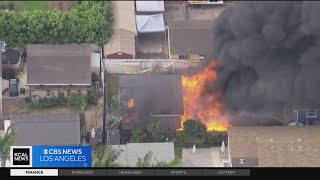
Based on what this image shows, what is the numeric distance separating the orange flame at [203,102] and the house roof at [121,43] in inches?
137

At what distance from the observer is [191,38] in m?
33.3

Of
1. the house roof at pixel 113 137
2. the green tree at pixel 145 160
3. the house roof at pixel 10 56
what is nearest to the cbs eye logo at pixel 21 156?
the green tree at pixel 145 160

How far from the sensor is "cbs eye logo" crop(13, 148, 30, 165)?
2433cm

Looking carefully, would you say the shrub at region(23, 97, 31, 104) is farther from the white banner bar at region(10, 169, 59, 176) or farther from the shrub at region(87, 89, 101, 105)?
the white banner bar at region(10, 169, 59, 176)

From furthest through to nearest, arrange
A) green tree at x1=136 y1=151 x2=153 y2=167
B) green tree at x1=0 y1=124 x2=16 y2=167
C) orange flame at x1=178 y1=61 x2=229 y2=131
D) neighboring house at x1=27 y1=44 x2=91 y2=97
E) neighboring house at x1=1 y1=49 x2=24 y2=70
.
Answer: neighboring house at x1=1 y1=49 x2=24 y2=70 < neighboring house at x1=27 y1=44 x2=91 y2=97 < orange flame at x1=178 y1=61 x2=229 y2=131 < green tree at x1=136 y1=151 x2=153 y2=167 < green tree at x1=0 y1=124 x2=16 y2=167

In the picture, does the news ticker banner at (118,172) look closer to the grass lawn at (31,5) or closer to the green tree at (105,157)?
the green tree at (105,157)

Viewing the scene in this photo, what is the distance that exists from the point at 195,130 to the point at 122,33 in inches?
277

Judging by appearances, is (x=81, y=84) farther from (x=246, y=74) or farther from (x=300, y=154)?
(x=300, y=154)

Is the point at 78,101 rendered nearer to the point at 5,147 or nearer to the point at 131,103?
the point at 131,103

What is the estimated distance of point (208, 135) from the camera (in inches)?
1136

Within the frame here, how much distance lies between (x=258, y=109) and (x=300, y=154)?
2.90 meters

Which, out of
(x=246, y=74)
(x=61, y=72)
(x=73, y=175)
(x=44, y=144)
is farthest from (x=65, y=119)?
(x=246, y=74)

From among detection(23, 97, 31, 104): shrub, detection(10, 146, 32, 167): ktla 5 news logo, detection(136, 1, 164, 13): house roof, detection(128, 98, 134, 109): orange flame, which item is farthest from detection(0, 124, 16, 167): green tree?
detection(136, 1, 164, 13): house roof

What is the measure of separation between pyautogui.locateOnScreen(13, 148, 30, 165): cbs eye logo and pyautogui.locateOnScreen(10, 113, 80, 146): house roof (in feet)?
7.72
